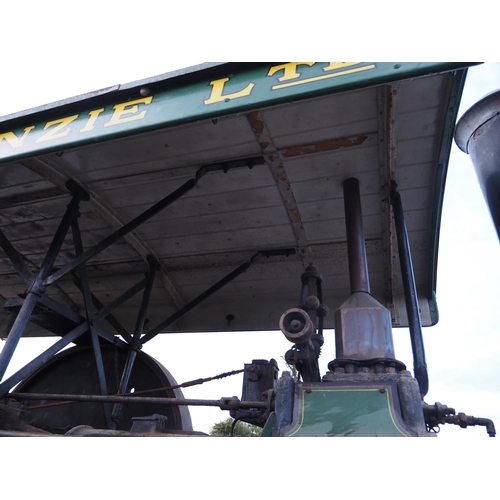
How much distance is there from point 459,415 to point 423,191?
182 cm

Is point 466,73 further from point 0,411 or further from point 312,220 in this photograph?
point 0,411

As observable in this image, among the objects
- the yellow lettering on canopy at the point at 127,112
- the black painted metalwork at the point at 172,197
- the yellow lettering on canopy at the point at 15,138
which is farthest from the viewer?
the black painted metalwork at the point at 172,197

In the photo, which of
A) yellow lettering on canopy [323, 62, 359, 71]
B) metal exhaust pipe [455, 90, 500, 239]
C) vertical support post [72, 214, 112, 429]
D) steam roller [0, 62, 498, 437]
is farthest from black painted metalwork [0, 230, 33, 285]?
metal exhaust pipe [455, 90, 500, 239]

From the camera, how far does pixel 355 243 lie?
9.05ft

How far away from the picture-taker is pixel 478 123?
205cm

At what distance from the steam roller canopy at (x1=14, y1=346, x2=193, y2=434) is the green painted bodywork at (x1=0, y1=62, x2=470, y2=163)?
252cm

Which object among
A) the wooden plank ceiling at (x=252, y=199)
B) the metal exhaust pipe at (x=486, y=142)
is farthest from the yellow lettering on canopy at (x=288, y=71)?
the metal exhaust pipe at (x=486, y=142)

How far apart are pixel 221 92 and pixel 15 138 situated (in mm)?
1454

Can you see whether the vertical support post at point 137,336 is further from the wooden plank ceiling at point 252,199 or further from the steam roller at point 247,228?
the wooden plank ceiling at point 252,199

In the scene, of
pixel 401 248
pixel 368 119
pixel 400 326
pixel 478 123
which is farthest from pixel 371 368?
pixel 400 326

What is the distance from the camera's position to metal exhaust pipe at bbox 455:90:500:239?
1.84m

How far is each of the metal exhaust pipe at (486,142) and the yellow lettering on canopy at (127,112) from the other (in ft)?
5.59

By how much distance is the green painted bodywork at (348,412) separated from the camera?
1.72 m

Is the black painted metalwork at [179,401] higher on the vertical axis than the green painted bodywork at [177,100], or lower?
lower
